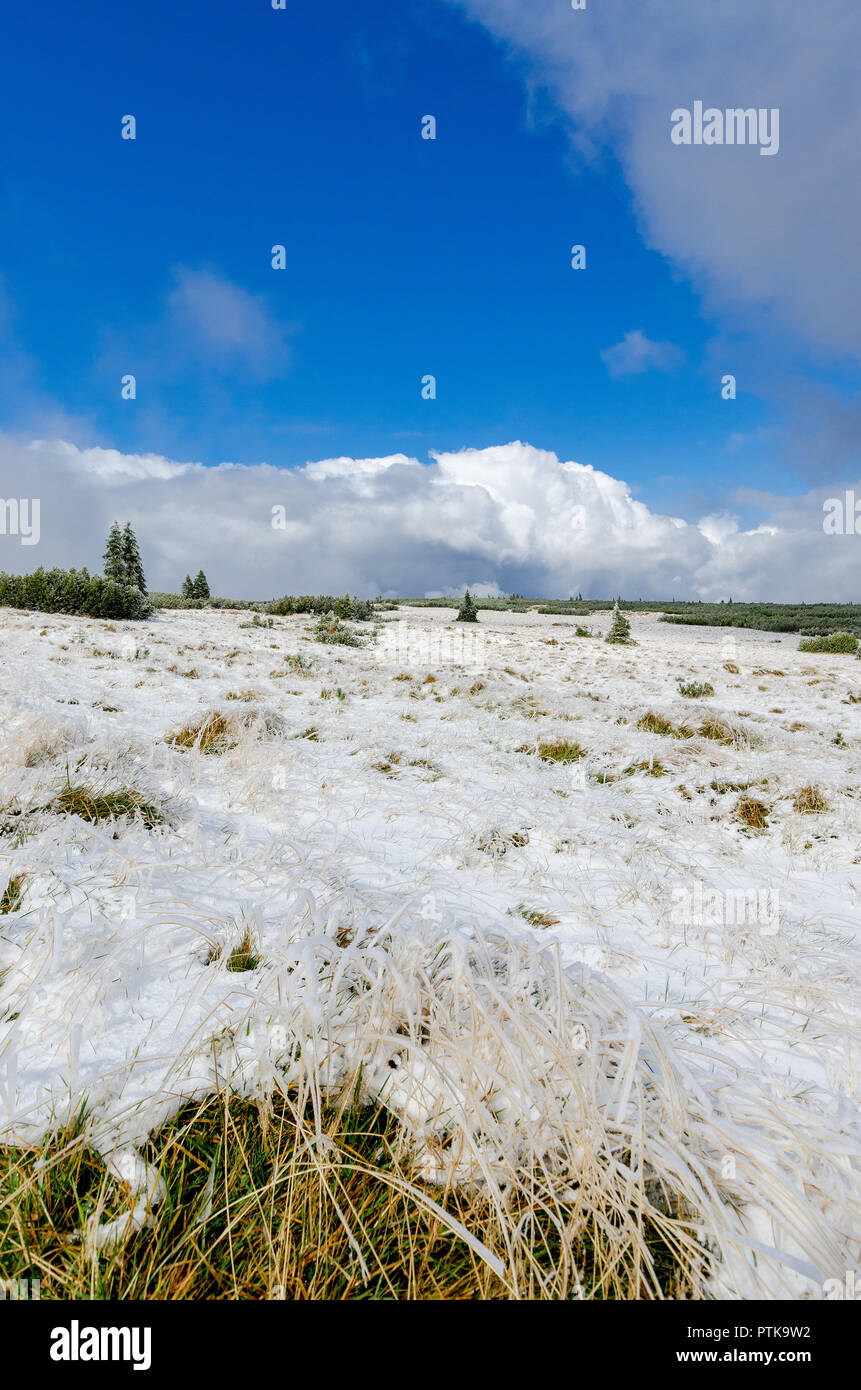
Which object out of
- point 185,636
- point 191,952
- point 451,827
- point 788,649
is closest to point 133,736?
point 451,827

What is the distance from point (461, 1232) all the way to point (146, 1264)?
2.64 feet

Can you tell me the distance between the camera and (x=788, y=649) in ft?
85.9

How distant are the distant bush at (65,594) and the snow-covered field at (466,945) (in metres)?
16.1

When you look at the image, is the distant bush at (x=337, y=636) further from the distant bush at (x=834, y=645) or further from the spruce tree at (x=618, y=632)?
the distant bush at (x=834, y=645)

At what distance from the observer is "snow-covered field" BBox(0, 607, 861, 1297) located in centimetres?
170

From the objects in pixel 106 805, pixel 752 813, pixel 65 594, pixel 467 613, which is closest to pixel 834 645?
→ pixel 467 613

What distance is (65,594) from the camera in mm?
20844

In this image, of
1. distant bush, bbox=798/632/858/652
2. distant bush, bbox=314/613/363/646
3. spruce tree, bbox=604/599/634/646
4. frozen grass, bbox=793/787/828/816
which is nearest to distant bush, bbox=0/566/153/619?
distant bush, bbox=314/613/363/646

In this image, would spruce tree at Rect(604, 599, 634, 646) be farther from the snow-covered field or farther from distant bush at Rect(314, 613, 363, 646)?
the snow-covered field

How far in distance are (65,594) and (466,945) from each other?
23917 millimetres

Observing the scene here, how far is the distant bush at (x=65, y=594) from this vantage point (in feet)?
68.2

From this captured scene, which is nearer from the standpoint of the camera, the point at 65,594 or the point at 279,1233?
the point at 279,1233

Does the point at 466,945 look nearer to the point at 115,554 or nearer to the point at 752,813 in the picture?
the point at 752,813
